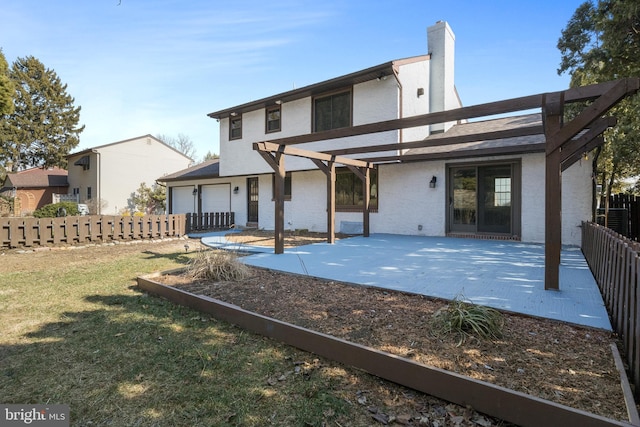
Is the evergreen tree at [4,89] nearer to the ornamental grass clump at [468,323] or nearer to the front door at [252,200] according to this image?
the front door at [252,200]

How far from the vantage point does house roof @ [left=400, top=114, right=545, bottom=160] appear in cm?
841

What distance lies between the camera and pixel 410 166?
11.2 m

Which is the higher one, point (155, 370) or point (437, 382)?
point (437, 382)

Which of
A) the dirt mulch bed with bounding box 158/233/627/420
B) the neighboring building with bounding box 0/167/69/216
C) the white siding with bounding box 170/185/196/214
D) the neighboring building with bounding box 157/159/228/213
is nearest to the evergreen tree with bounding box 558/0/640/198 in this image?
the dirt mulch bed with bounding box 158/233/627/420

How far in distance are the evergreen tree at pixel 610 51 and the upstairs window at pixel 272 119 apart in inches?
387

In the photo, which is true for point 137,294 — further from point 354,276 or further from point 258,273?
point 354,276

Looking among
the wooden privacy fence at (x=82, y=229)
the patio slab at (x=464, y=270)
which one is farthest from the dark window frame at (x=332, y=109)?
the wooden privacy fence at (x=82, y=229)

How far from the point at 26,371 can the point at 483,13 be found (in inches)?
468

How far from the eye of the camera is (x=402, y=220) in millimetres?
11367

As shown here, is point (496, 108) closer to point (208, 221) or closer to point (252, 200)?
point (252, 200)

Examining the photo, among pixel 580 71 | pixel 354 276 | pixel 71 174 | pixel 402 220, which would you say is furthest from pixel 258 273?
pixel 71 174

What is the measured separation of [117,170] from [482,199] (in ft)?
85.0

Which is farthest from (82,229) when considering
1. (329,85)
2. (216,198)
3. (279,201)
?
(329,85)

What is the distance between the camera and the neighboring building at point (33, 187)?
30.0 meters
